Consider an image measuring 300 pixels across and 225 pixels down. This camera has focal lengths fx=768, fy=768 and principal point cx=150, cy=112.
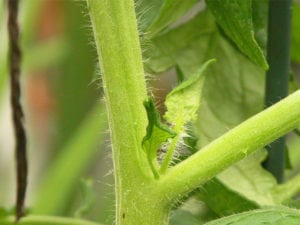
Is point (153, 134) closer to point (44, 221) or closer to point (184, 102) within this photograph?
point (184, 102)

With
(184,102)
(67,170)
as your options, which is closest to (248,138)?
(184,102)

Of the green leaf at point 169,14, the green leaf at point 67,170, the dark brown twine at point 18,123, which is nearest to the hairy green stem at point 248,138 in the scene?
the green leaf at point 169,14

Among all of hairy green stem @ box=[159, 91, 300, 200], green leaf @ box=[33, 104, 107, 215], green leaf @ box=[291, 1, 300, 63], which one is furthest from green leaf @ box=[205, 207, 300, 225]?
green leaf @ box=[33, 104, 107, 215]

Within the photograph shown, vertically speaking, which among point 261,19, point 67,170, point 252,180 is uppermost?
point 261,19

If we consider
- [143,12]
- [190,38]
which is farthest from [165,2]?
[190,38]

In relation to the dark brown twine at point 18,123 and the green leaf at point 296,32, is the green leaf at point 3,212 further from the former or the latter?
the green leaf at point 296,32

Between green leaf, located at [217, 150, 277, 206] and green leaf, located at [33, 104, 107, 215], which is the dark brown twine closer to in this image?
green leaf, located at [217, 150, 277, 206]
